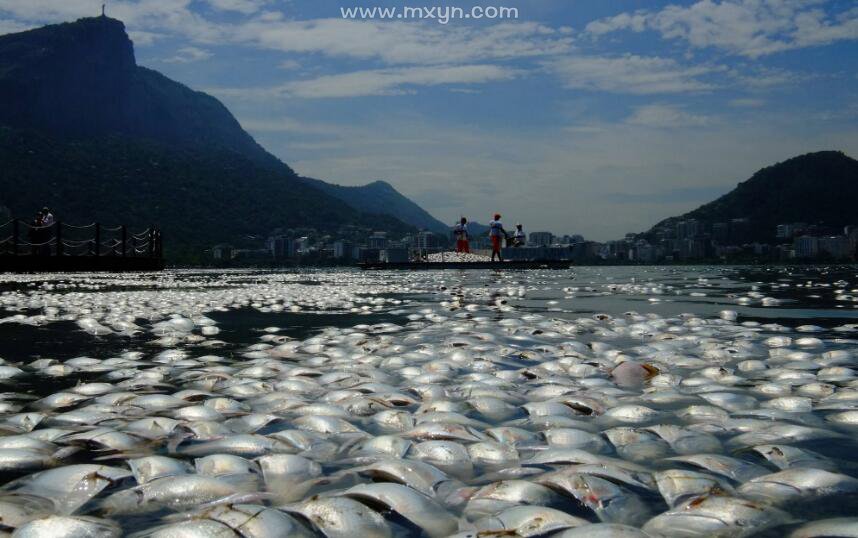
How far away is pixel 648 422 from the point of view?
2713 millimetres

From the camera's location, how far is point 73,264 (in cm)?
2870

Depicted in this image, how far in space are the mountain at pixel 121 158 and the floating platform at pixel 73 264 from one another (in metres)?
46.0

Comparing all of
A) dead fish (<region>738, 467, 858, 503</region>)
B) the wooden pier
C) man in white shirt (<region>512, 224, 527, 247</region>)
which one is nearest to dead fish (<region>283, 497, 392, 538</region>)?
dead fish (<region>738, 467, 858, 503</region>)

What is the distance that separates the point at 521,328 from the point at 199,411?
3.85m

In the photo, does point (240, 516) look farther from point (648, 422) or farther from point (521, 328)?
point (521, 328)

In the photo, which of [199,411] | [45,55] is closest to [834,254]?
[199,411]

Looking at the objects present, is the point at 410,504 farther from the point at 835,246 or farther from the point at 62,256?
the point at 835,246

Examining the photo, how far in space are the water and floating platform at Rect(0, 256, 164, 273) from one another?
21835mm

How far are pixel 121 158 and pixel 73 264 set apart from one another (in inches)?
3324

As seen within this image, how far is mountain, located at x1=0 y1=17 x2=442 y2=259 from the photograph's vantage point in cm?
8825

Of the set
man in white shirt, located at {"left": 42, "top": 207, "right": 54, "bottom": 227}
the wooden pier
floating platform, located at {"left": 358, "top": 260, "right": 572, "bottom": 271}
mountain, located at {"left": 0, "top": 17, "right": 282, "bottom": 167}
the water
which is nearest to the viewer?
the water

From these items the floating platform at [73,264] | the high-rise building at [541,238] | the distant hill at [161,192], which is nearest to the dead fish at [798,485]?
the floating platform at [73,264]

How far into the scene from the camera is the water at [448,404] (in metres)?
1.78

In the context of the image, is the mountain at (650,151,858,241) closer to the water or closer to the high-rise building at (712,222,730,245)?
the high-rise building at (712,222,730,245)
